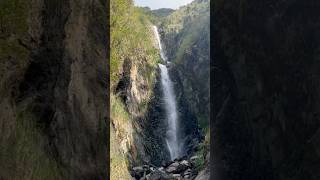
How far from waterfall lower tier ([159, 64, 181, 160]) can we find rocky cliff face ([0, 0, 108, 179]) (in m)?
23.8

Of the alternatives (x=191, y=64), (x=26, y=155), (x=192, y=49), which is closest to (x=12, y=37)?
(x=26, y=155)

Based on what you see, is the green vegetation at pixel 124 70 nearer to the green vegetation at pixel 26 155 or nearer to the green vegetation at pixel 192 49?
the green vegetation at pixel 192 49

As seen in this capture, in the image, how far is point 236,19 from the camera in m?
4.76

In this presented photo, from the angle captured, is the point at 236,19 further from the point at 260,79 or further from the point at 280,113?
the point at 280,113

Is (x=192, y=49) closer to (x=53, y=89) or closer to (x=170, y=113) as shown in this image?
(x=170, y=113)

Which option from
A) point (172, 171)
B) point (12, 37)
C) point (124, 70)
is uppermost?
point (12, 37)

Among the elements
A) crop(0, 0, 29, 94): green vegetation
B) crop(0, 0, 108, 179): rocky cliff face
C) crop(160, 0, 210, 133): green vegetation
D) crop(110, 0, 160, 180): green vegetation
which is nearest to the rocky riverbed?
crop(110, 0, 160, 180): green vegetation

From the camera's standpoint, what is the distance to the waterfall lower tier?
2811cm

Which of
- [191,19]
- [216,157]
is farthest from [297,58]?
[191,19]

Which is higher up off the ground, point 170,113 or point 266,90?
point 266,90

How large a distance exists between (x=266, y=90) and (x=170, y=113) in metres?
25.5

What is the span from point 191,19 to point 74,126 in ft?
154

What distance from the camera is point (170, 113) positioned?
2995 centimetres

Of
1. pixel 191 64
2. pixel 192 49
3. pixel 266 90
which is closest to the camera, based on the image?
pixel 266 90
